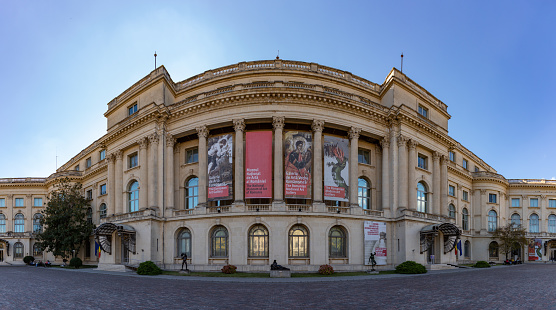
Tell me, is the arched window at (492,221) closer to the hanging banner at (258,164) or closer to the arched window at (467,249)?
the arched window at (467,249)

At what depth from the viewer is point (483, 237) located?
60.2 m

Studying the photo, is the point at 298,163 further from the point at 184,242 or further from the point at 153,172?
the point at 153,172

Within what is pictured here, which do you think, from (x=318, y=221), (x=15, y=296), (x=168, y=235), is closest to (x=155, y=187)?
(x=168, y=235)

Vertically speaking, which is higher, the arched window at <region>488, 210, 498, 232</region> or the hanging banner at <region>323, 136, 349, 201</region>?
the hanging banner at <region>323, 136, 349, 201</region>

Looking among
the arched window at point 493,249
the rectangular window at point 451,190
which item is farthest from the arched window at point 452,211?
the arched window at point 493,249

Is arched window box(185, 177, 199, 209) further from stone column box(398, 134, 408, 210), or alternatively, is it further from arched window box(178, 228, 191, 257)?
stone column box(398, 134, 408, 210)

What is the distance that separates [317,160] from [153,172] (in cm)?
1740

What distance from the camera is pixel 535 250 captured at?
216 ft

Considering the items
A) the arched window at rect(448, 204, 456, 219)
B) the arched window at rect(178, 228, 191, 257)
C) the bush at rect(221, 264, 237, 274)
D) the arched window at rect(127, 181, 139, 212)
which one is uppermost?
the arched window at rect(127, 181, 139, 212)

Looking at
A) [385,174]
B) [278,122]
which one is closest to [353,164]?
[385,174]

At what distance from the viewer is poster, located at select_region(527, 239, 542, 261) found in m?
65.1

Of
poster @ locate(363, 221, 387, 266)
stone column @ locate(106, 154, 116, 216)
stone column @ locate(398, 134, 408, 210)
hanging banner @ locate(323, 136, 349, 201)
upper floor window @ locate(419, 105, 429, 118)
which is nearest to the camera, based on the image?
hanging banner @ locate(323, 136, 349, 201)

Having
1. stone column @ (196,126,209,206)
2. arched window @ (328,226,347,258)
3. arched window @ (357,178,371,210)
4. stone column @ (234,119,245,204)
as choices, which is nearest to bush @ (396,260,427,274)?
arched window @ (328,226,347,258)

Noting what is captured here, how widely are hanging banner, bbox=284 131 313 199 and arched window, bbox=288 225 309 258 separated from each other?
3.12 metres
